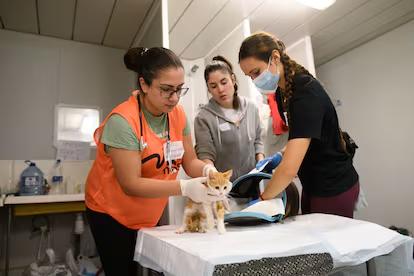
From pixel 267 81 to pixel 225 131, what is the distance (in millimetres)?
337

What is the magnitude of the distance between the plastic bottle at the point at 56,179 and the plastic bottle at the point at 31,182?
3.7 inches

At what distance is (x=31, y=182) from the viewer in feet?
6.27

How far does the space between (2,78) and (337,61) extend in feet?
9.35

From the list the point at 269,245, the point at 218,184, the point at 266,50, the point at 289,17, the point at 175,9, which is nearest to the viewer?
the point at 269,245

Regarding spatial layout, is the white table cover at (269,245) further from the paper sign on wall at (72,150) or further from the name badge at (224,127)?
the paper sign on wall at (72,150)

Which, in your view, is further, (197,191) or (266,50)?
(266,50)

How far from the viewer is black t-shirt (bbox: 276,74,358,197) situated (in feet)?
2.75

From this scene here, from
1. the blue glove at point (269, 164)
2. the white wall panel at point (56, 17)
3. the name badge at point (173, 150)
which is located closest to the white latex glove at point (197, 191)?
the name badge at point (173, 150)

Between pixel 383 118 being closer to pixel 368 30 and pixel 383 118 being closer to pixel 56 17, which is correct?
pixel 368 30

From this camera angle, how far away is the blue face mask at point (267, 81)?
102 centimetres

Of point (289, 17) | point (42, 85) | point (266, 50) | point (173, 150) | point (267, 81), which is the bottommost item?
point (173, 150)

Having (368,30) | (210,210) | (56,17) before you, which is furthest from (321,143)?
(56,17)

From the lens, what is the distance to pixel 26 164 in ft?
6.78

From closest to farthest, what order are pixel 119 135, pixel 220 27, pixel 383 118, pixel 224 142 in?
pixel 119 135 < pixel 224 142 < pixel 220 27 < pixel 383 118
